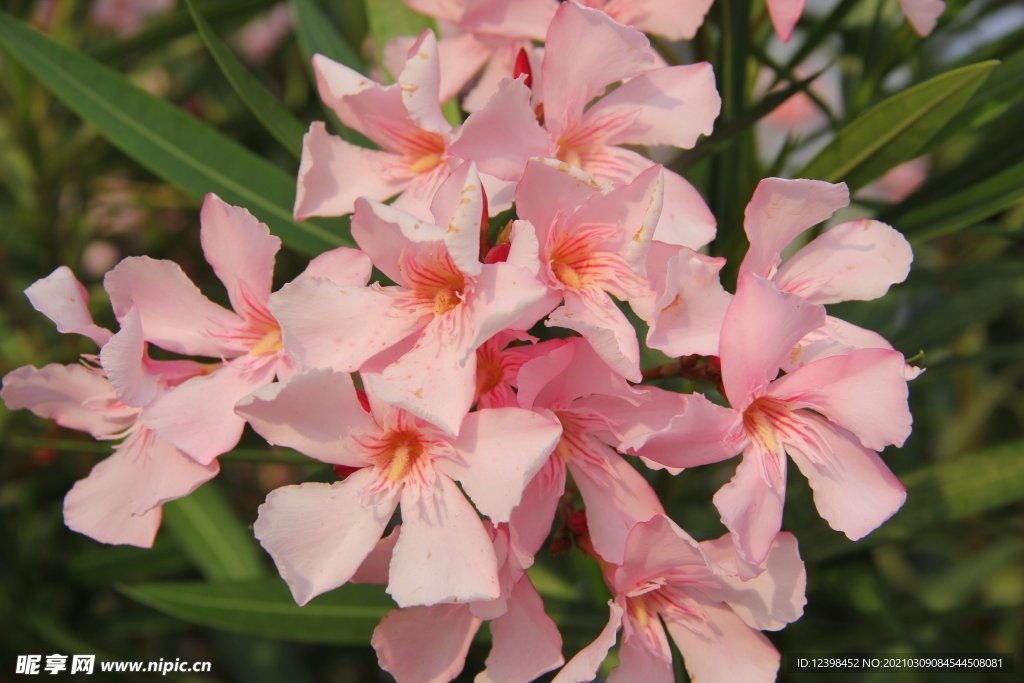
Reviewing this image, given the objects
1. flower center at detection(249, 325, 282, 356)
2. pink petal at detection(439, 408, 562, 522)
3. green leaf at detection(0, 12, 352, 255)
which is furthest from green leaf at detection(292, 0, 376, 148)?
pink petal at detection(439, 408, 562, 522)

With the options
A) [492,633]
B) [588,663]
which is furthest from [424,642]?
[588,663]

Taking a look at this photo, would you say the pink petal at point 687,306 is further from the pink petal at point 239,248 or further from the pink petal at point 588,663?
the pink petal at point 239,248

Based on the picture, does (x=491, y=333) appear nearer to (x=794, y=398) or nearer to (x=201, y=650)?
(x=794, y=398)

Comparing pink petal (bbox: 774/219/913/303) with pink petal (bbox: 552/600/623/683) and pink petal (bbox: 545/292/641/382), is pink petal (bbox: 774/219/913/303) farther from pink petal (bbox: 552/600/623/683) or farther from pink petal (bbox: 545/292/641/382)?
pink petal (bbox: 552/600/623/683)

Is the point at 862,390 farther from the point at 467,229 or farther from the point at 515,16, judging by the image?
the point at 515,16

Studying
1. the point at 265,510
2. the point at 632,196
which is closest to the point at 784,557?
the point at 632,196
